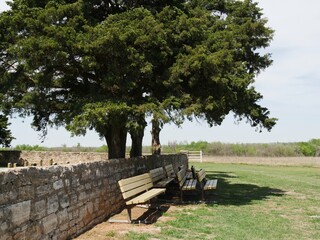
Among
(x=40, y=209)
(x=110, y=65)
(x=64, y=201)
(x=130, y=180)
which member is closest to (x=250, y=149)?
(x=110, y=65)

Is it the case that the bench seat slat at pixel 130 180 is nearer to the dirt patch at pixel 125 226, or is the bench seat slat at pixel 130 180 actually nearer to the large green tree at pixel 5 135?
the dirt patch at pixel 125 226

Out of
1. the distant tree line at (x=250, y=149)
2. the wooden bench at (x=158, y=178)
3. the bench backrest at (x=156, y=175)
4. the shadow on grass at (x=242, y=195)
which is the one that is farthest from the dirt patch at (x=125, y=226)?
the distant tree line at (x=250, y=149)

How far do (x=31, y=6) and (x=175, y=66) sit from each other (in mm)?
4453

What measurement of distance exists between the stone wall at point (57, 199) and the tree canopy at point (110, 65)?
1769 mm

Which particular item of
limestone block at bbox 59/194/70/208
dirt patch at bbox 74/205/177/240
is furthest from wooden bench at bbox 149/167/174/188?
limestone block at bbox 59/194/70/208

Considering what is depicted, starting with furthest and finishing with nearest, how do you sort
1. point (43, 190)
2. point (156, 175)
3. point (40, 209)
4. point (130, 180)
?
point (156, 175) → point (130, 180) → point (43, 190) → point (40, 209)

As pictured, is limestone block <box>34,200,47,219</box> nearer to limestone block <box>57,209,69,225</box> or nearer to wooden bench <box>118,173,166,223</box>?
limestone block <box>57,209,69,225</box>

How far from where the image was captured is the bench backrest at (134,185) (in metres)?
7.69

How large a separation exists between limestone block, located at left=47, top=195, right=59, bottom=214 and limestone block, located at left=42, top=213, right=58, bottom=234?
0.25 feet

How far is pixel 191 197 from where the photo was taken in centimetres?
1180

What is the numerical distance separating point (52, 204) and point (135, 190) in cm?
291

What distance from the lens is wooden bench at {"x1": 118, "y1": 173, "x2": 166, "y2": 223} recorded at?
7.45 m

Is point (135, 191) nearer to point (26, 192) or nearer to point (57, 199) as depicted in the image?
point (57, 199)

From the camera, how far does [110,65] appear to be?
31.5ft
